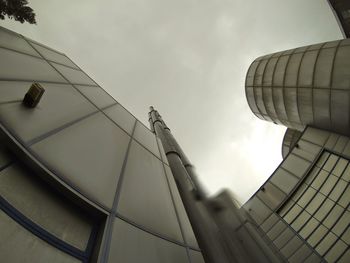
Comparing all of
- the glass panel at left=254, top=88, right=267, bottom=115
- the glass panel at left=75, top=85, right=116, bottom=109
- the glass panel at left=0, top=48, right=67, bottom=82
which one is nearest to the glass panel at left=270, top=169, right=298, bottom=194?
the glass panel at left=254, top=88, right=267, bottom=115

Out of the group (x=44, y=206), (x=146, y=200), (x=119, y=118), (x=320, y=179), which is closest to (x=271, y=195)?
(x=320, y=179)

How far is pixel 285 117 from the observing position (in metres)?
18.4

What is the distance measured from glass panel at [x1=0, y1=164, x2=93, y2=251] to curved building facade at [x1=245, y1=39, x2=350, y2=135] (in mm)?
14235

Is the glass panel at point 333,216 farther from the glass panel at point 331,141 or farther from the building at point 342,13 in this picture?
the building at point 342,13

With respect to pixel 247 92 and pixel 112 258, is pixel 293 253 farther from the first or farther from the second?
pixel 247 92

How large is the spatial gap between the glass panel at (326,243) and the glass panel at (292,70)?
987 centimetres

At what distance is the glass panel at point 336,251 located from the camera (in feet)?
34.0

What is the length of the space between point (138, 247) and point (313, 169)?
14.2 m

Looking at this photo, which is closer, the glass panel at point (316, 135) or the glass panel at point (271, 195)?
the glass panel at point (316, 135)

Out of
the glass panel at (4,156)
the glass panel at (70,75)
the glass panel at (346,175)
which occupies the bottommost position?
the glass panel at (4,156)

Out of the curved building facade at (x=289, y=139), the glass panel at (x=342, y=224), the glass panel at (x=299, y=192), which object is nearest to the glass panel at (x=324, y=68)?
the glass panel at (x=299, y=192)

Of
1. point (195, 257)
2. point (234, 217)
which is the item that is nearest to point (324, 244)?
point (234, 217)

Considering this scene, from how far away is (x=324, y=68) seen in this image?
13.5m

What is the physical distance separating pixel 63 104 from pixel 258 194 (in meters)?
15.6
